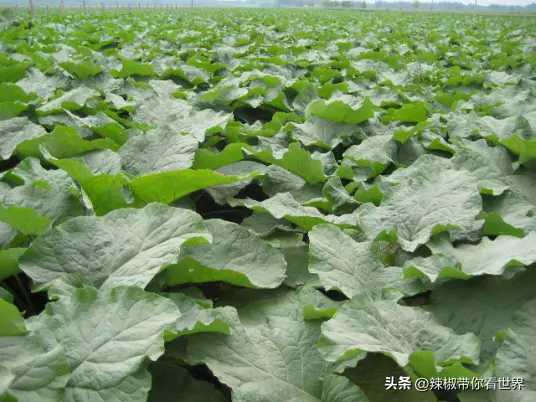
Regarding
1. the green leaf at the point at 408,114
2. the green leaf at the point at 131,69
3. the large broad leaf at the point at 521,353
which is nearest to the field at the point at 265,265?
the large broad leaf at the point at 521,353

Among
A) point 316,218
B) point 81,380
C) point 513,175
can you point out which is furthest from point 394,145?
point 81,380

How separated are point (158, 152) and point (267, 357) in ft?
3.21

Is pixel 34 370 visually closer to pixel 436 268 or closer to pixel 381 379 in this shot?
pixel 381 379

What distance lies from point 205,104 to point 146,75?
119 cm

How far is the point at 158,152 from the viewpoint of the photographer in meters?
1.83

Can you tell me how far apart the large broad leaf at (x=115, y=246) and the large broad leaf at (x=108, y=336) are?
12cm

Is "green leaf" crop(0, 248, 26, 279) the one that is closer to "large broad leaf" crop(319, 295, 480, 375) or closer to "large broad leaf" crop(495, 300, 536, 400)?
"large broad leaf" crop(319, 295, 480, 375)

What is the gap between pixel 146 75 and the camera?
3.83 metres

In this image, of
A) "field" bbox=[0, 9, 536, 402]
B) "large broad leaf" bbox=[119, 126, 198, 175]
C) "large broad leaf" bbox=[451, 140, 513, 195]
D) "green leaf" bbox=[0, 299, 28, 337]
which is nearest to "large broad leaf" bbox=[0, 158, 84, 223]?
"field" bbox=[0, 9, 536, 402]

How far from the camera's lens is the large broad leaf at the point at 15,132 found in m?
1.94

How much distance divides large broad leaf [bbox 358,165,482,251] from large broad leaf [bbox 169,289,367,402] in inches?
17.5

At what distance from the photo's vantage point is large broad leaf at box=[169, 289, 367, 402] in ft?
3.33

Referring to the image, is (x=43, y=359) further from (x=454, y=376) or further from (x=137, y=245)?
(x=454, y=376)

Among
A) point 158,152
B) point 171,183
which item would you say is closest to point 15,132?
point 158,152
